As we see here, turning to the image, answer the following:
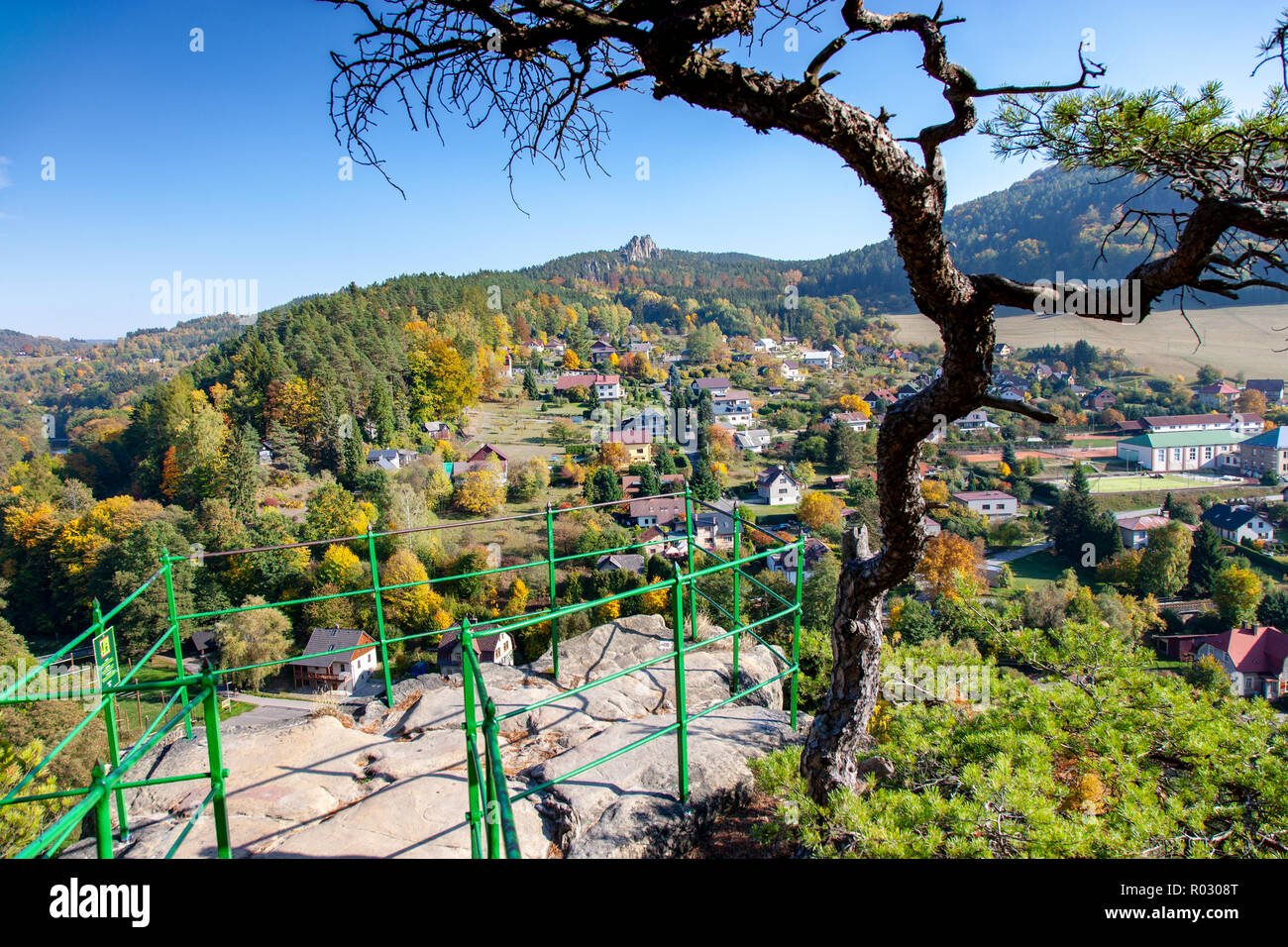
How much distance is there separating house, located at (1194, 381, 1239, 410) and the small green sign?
300 ft

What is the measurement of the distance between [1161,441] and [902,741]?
73.8 m

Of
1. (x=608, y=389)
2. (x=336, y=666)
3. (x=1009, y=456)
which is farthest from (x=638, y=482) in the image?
(x=1009, y=456)

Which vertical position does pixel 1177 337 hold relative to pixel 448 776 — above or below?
above

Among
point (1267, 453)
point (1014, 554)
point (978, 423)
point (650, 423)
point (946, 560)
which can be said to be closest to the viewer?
point (946, 560)

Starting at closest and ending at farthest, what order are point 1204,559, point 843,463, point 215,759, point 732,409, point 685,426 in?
point 215,759
point 1204,559
point 843,463
point 685,426
point 732,409

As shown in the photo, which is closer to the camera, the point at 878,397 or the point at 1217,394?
the point at 1217,394

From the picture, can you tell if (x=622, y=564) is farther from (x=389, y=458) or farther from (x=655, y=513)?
(x=389, y=458)

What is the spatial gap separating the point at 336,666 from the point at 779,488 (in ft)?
118

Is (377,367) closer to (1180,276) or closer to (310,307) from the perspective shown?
(310,307)

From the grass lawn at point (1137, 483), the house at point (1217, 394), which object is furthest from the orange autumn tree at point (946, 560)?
the house at point (1217, 394)

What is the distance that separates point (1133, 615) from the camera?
35.7 meters

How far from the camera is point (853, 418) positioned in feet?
230

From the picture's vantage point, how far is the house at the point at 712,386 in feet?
247

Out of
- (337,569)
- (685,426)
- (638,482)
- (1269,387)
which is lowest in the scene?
(337,569)
